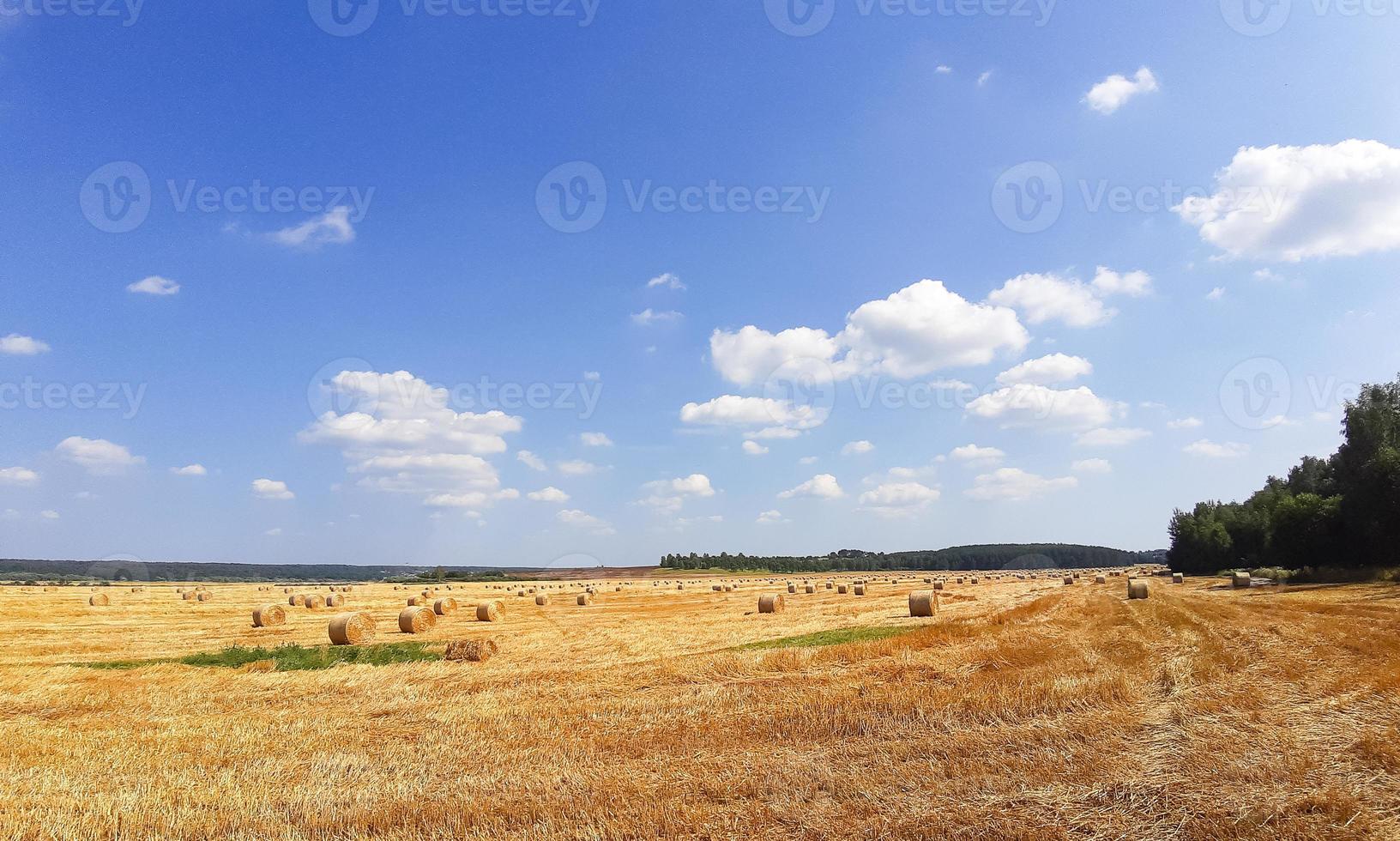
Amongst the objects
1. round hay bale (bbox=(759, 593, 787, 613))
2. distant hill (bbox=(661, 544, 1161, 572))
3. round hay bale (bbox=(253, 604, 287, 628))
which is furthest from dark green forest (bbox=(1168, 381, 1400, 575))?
distant hill (bbox=(661, 544, 1161, 572))

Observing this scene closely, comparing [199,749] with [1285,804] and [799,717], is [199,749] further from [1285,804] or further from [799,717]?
[1285,804]

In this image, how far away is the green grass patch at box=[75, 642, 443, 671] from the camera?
1680 centimetres

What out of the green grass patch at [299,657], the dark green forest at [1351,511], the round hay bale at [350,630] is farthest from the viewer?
the dark green forest at [1351,511]

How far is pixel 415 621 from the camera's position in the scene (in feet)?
83.0

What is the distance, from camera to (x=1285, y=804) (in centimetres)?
620

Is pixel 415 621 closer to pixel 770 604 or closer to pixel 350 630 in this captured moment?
pixel 350 630

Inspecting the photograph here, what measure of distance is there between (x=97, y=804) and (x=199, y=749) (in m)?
2.15

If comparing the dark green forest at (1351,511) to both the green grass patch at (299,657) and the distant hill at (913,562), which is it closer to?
the green grass patch at (299,657)

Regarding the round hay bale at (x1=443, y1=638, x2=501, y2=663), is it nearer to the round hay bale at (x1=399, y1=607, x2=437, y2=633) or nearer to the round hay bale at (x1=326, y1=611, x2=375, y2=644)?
the round hay bale at (x1=326, y1=611, x2=375, y2=644)

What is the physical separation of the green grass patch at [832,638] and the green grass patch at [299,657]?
7655mm

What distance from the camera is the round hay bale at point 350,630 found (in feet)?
69.9

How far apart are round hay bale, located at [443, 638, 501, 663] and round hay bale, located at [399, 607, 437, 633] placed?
8080 millimetres

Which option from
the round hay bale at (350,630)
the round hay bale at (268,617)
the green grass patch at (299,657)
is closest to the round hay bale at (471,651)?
the green grass patch at (299,657)

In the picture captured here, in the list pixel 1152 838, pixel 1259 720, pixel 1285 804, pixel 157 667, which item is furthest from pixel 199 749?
pixel 1259 720
